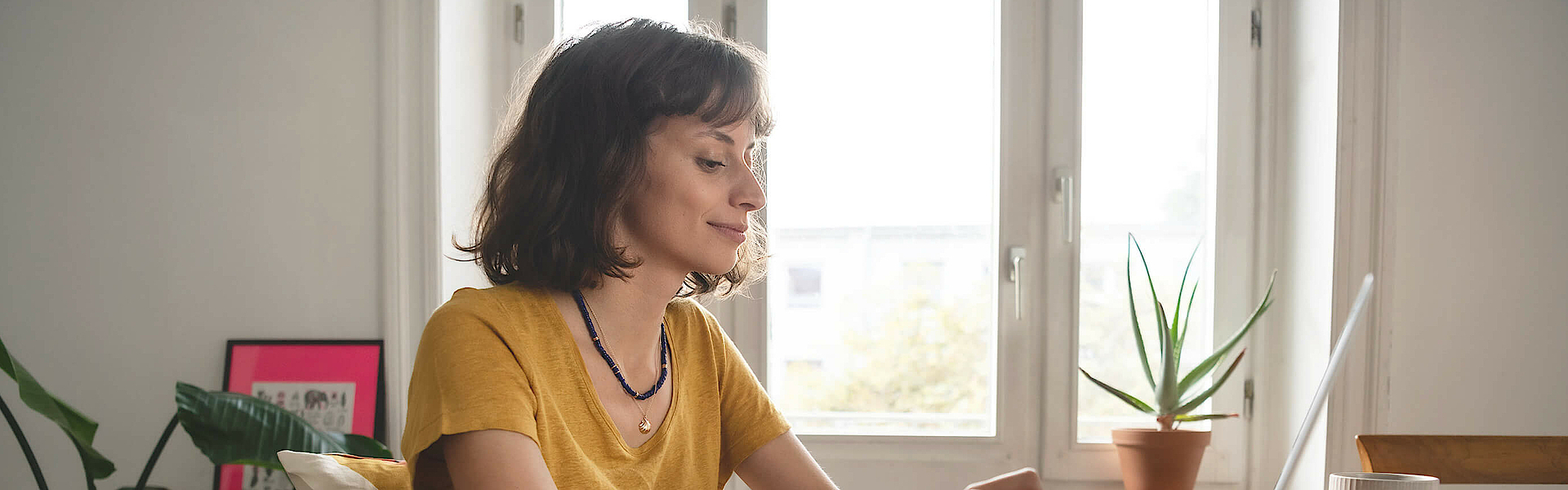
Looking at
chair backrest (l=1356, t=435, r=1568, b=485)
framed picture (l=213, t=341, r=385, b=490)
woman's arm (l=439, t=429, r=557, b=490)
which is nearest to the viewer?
woman's arm (l=439, t=429, r=557, b=490)

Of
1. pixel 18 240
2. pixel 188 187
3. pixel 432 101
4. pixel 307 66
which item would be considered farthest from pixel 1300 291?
pixel 18 240

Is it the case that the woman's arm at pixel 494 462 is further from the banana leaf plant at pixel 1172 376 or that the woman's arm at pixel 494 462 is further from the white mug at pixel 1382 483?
the banana leaf plant at pixel 1172 376

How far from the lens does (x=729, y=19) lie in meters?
2.02

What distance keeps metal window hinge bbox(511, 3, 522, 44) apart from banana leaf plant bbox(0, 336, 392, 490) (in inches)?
36.8

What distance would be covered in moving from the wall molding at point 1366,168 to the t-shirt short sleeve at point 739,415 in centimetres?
116

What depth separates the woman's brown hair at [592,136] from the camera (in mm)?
960

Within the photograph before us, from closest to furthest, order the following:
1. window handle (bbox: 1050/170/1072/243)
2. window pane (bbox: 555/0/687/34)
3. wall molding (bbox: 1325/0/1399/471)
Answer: wall molding (bbox: 1325/0/1399/471), window handle (bbox: 1050/170/1072/243), window pane (bbox: 555/0/687/34)

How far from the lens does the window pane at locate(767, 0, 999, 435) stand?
1.99 metres

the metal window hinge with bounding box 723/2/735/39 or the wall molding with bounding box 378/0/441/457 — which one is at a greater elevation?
the metal window hinge with bounding box 723/2/735/39

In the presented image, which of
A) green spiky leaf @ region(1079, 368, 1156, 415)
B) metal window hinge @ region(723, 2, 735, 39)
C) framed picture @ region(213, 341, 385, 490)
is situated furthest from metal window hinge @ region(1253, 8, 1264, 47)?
framed picture @ region(213, 341, 385, 490)

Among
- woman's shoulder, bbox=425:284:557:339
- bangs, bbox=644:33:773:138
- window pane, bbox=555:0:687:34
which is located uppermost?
window pane, bbox=555:0:687:34

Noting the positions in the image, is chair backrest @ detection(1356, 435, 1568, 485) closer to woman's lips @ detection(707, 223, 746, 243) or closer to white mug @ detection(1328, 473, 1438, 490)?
white mug @ detection(1328, 473, 1438, 490)

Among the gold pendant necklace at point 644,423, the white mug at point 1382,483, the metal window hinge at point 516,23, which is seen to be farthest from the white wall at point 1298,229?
the metal window hinge at point 516,23

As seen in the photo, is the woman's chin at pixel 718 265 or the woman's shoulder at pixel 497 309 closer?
the woman's shoulder at pixel 497 309
